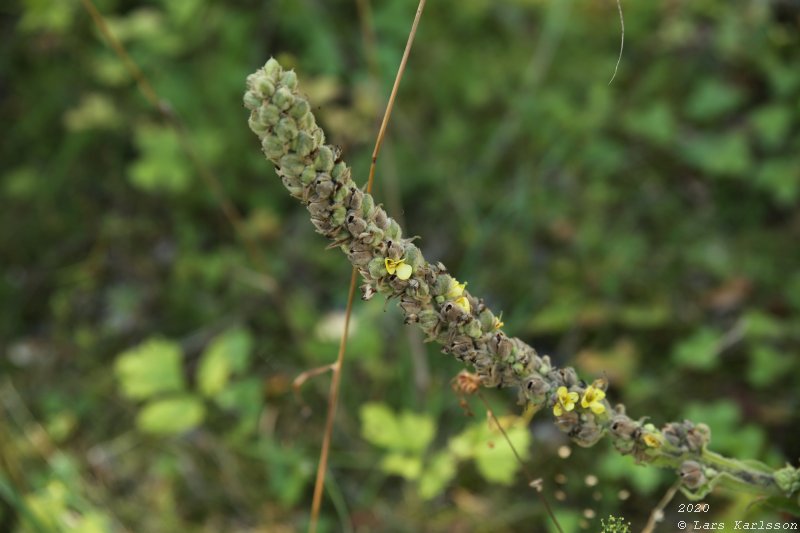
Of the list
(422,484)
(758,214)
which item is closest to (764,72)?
(758,214)

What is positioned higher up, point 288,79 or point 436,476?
point 436,476

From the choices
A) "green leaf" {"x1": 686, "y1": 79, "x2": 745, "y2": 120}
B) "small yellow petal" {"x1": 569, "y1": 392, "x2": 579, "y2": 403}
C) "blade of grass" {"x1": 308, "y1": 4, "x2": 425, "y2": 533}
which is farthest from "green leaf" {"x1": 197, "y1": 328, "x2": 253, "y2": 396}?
"green leaf" {"x1": 686, "y1": 79, "x2": 745, "y2": 120}

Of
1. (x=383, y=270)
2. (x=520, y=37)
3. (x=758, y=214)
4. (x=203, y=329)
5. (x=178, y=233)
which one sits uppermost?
(x=520, y=37)

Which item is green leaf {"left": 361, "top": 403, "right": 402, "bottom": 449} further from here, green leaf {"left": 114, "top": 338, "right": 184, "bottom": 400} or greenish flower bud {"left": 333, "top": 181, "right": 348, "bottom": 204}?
greenish flower bud {"left": 333, "top": 181, "right": 348, "bottom": 204}

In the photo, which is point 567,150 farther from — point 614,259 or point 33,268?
point 33,268

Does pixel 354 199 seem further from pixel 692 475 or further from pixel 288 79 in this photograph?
pixel 692 475

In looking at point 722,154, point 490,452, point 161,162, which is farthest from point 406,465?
point 722,154
